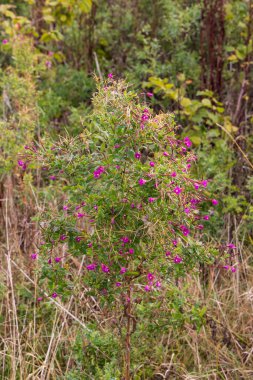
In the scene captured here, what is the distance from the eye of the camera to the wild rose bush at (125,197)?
1.79 m

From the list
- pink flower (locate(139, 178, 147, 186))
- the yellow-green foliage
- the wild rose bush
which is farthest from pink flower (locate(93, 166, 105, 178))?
the yellow-green foliage

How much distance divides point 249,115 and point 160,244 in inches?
84.1

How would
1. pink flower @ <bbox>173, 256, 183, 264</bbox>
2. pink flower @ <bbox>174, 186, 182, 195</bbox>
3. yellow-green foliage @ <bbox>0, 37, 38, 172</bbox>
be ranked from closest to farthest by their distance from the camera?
pink flower @ <bbox>174, 186, 182, 195</bbox> < pink flower @ <bbox>173, 256, 183, 264</bbox> < yellow-green foliage @ <bbox>0, 37, 38, 172</bbox>

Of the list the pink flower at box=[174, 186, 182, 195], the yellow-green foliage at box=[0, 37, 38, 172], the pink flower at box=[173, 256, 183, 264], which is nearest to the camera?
the pink flower at box=[174, 186, 182, 195]

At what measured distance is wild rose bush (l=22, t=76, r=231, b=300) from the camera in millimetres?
1787

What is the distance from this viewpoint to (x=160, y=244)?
73.8 inches

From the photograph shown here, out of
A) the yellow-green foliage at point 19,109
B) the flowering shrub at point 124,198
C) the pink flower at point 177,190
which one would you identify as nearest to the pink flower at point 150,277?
the flowering shrub at point 124,198

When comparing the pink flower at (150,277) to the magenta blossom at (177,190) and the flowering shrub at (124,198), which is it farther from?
the magenta blossom at (177,190)


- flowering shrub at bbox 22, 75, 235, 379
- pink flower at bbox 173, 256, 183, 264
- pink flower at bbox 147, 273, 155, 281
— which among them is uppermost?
flowering shrub at bbox 22, 75, 235, 379

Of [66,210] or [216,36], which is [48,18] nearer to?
[216,36]

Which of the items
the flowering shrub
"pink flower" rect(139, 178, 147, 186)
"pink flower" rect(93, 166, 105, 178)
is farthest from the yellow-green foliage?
"pink flower" rect(139, 178, 147, 186)

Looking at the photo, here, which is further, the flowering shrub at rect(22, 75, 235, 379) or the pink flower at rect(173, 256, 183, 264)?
the pink flower at rect(173, 256, 183, 264)

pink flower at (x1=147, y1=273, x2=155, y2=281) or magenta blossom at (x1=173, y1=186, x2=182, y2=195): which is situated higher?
magenta blossom at (x1=173, y1=186, x2=182, y2=195)

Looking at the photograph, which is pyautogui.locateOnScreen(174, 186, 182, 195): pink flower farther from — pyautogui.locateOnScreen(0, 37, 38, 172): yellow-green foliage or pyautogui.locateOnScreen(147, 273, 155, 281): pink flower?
pyautogui.locateOnScreen(0, 37, 38, 172): yellow-green foliage
